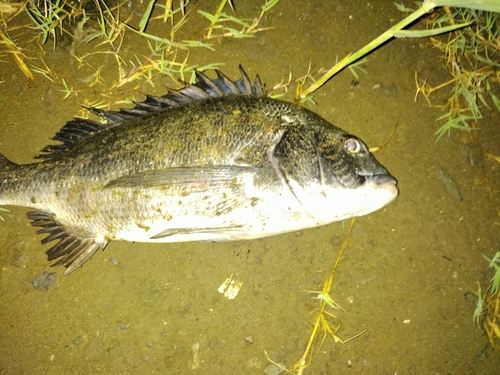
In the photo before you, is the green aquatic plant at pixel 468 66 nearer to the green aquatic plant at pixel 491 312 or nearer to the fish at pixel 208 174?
the fish at pixel 208 174

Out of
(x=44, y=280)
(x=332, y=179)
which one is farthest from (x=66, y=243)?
(x=332, y=179)

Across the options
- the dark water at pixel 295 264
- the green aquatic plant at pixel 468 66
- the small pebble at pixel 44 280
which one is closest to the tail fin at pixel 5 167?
the dark water at pixel 295 264

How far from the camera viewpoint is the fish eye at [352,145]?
2512mm

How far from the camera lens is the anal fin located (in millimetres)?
2811

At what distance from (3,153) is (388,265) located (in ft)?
11.9

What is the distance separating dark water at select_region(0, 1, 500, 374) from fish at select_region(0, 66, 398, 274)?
0.54 metres

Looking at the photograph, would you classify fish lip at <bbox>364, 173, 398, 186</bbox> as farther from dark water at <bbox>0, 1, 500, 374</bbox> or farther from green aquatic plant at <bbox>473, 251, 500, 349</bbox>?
green aquatic plant at <bbox>473, 251, 500, 349</bbox>

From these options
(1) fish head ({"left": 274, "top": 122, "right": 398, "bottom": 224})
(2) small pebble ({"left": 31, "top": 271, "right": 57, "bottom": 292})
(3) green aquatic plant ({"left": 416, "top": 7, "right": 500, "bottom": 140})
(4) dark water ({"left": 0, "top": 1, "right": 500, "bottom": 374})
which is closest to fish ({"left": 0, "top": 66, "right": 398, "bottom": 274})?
(1) fish head ({"left": 274, "top": 122, "right": 398, "bottom": 224})

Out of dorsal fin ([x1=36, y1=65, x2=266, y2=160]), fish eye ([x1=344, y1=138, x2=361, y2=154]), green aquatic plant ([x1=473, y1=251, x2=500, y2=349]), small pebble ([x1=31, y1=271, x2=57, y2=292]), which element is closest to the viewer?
fish eye ([x1=344, y1=138, x2=361, y2=154])

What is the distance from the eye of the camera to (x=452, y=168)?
10.1 feet

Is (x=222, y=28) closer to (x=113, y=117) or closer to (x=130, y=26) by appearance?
(x=130, y=26)

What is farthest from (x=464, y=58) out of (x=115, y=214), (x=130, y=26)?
(x=115, y=214)

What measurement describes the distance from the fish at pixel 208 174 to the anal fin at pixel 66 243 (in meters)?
0.09

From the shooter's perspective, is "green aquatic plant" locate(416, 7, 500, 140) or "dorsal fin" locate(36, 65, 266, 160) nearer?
"dorsal fin" locate(36, 65, 266, 160)
